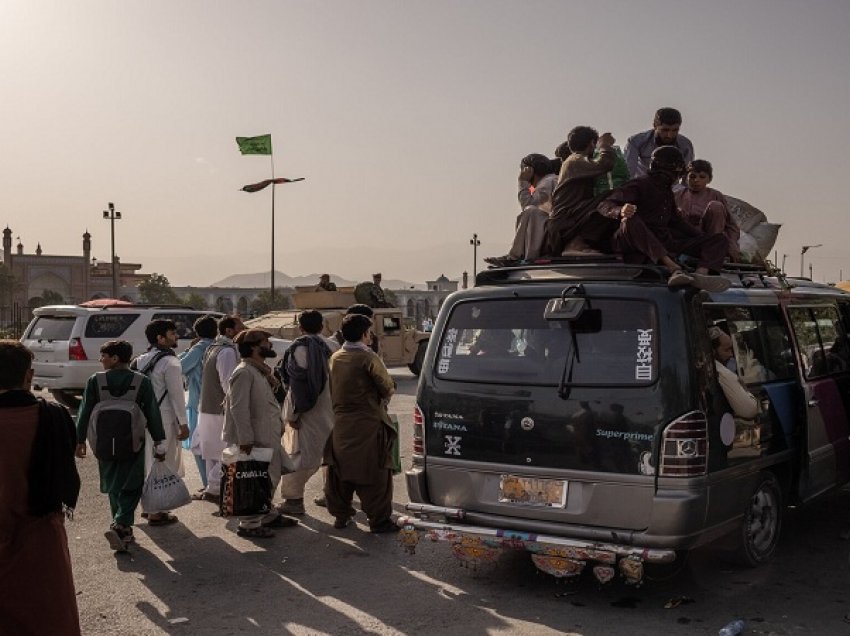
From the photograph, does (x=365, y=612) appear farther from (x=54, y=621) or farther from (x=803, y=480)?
(x=803, y=480)

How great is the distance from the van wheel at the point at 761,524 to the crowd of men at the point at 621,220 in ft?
4.55

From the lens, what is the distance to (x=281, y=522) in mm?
7055

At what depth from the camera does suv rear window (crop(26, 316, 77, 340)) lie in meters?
→ 14.5

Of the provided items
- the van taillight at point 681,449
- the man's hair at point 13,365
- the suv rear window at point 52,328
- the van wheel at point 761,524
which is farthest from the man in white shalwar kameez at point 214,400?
the suv rear window at point 52,328

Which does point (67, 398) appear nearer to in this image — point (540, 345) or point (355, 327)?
point (355, 327)

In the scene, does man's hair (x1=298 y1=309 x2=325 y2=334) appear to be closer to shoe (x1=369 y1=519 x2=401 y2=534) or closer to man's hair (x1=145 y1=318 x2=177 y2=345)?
man's hair (x1=145 y1=318 x2=177 y2=345)

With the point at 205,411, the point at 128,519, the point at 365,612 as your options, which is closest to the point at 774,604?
the point at 365,612

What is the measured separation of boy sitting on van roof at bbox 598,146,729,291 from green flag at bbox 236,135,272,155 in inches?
1336

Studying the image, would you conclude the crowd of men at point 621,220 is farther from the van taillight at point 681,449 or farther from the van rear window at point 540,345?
the van taillight at point 681,449

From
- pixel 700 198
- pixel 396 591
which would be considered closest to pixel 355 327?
pixel 396 591

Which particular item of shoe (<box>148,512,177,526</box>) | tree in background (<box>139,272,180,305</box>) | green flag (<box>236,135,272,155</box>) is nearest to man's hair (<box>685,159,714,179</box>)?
shoe (<box>148,512,177,526</box>)

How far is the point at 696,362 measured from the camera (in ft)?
15.8

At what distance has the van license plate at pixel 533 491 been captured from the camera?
494cm

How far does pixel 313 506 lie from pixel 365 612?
9.64 feet
